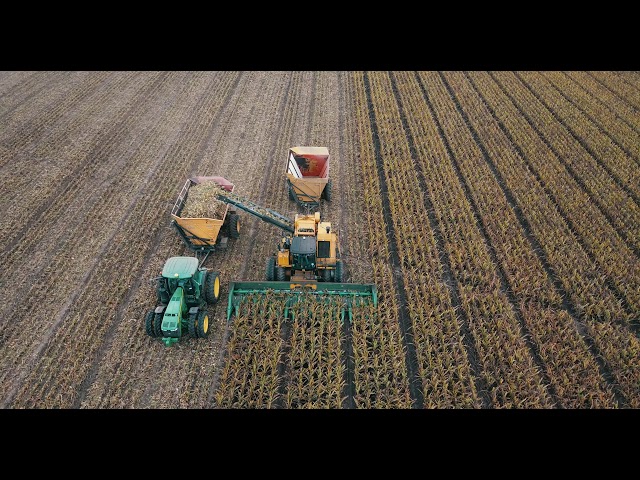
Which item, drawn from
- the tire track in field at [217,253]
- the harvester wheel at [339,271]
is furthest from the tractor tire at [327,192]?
the tire track in field at [217,253]

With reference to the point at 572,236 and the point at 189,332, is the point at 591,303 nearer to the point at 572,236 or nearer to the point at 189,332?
the point at 572,236

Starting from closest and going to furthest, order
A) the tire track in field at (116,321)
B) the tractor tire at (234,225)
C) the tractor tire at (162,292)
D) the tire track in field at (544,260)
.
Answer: the tire track in field at (116,321) < the tire track in field at (544,260) < the tractor tire at (162,292) < the tractor tire at (234,225)

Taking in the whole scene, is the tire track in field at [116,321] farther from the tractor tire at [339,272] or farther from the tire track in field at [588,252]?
the tire track in field at [588,252]

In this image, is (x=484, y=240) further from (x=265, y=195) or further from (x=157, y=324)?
(x=157, y=324)

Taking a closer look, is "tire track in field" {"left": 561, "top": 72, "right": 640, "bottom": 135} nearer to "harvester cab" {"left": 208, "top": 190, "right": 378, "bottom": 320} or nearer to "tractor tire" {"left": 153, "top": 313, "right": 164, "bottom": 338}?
"harvester cab" {"left": 208, "top": 190, "right": 378, "bottom": 320}

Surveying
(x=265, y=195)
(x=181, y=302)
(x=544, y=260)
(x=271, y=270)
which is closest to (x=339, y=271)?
(x=271, y=270)

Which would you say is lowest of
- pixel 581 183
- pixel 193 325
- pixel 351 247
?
pixel 193 325
